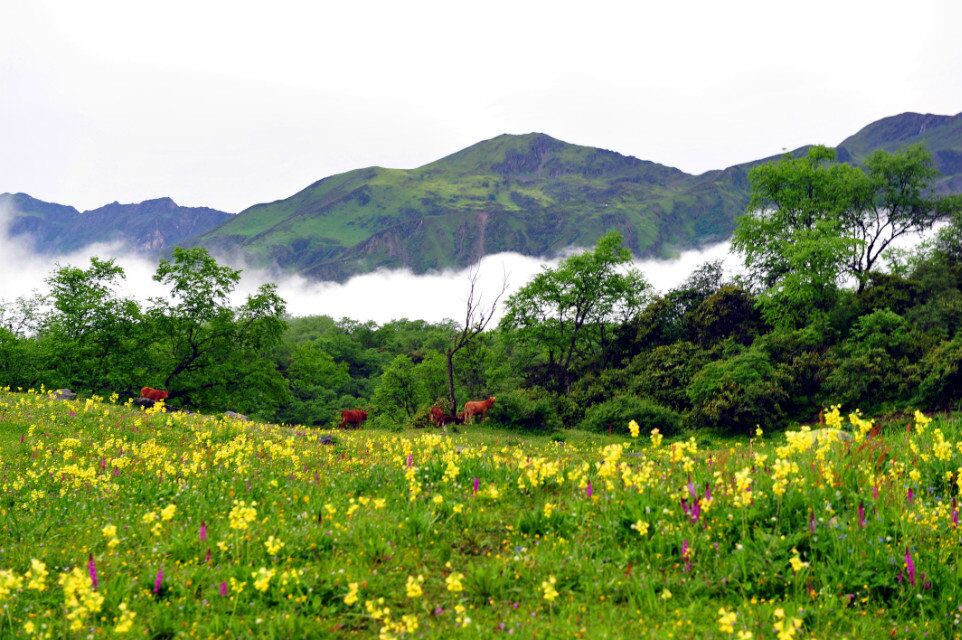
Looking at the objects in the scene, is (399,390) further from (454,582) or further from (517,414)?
(454,582)

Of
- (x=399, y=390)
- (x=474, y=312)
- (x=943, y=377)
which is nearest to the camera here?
(x=943, y=377)

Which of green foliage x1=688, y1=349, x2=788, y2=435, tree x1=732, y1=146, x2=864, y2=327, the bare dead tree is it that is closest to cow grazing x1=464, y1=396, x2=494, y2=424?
the bare dead tree

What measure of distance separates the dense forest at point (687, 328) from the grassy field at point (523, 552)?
29.8m

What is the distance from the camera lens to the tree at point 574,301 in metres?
65.4

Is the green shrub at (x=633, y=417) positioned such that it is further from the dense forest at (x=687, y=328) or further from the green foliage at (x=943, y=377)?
the green foliage at (x=943, y=377)

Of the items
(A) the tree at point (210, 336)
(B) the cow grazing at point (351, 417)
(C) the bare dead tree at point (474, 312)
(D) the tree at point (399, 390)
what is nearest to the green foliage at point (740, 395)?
(C) the bare dead tree at point (474, 312)

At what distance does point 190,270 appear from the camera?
50000mm

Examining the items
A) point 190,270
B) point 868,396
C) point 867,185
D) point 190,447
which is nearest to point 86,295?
point 190,270

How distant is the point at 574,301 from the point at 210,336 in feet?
132

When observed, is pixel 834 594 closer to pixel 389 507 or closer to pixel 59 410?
pixel 389 507

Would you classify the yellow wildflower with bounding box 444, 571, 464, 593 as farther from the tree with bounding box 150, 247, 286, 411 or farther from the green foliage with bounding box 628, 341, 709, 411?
the tree with bounding box 150, 247, 286, 411

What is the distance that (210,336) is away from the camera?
166 feet

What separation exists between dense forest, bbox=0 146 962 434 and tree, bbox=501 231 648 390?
0.69 ft

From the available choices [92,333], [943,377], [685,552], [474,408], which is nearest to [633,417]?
[474,408]
